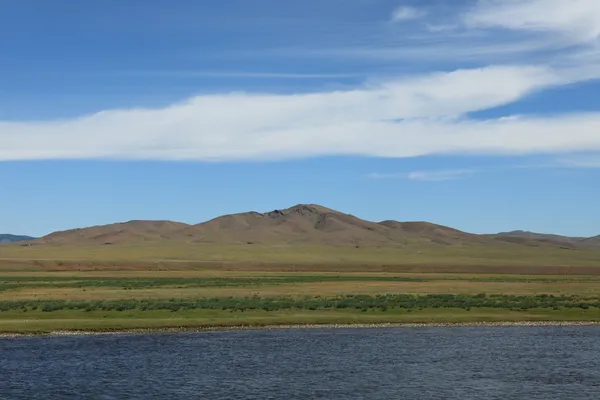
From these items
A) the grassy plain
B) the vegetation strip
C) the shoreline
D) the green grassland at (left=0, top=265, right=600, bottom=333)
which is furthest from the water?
the vegetation strip

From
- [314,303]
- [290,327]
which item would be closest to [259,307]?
[314,303]

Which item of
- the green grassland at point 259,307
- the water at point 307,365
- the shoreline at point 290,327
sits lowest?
the water at point 307,365

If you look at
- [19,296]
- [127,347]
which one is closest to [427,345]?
[127,347]

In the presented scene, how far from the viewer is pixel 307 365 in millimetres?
40500

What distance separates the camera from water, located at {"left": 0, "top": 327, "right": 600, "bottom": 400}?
33594 millimetres

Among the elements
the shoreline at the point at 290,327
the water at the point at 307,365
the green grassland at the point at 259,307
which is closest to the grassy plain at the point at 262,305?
the green grassland at the point at 259,307

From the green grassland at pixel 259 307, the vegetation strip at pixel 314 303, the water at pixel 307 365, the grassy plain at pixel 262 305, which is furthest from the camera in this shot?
the vegetation strip at pixel 314 303

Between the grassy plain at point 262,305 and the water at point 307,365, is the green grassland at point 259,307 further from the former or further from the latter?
the water at point 307,365

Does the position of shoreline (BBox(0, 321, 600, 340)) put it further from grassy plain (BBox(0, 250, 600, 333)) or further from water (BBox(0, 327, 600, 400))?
water (BBox(0, 327, 600, 400))

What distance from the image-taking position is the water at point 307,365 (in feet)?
110

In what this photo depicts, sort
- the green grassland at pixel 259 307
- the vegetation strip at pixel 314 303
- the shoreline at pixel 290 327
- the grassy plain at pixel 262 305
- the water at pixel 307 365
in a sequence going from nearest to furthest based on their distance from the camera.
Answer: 1. the water at pixel 307 365
2. the shoreline at pixel 290 327
3. the green grassland at pixel 259 307
4. the grassy plain at pixel 262 305
5. the vegetation strip at pixel 314 303

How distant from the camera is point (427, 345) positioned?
4797 cm

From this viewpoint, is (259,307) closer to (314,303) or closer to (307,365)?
(314,303)

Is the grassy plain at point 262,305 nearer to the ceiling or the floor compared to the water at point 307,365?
nearer to the ceiling
